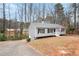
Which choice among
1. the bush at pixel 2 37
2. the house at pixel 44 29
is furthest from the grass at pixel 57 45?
the bush at pixel 2 37

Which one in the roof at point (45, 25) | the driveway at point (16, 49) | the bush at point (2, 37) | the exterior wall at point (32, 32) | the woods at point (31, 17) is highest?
the woods at point (31, 17)

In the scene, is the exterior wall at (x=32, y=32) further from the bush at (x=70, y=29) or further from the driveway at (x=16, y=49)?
the bush at (x=70, y=29)

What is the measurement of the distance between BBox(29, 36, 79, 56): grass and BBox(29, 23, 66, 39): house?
2.5 inches

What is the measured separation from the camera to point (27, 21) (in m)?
11.0

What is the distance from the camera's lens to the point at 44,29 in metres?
11.0

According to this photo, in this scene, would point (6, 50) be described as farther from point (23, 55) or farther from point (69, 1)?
→ point (69, 1)

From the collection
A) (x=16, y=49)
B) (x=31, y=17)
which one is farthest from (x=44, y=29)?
(x=16, y=49)

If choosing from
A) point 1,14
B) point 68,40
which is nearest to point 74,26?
point 68,40

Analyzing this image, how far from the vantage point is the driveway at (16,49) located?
10906mm

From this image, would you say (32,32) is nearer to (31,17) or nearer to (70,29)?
(31,17)

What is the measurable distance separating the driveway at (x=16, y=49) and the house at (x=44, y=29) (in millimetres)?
149

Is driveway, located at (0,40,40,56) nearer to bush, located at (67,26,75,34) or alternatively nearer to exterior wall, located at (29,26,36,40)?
exterior wall, located at (29,26,36,40)

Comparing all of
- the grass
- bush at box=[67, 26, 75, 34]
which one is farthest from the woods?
the grass

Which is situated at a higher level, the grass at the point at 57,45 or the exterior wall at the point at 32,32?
the exterior wall at the point at 32,32
